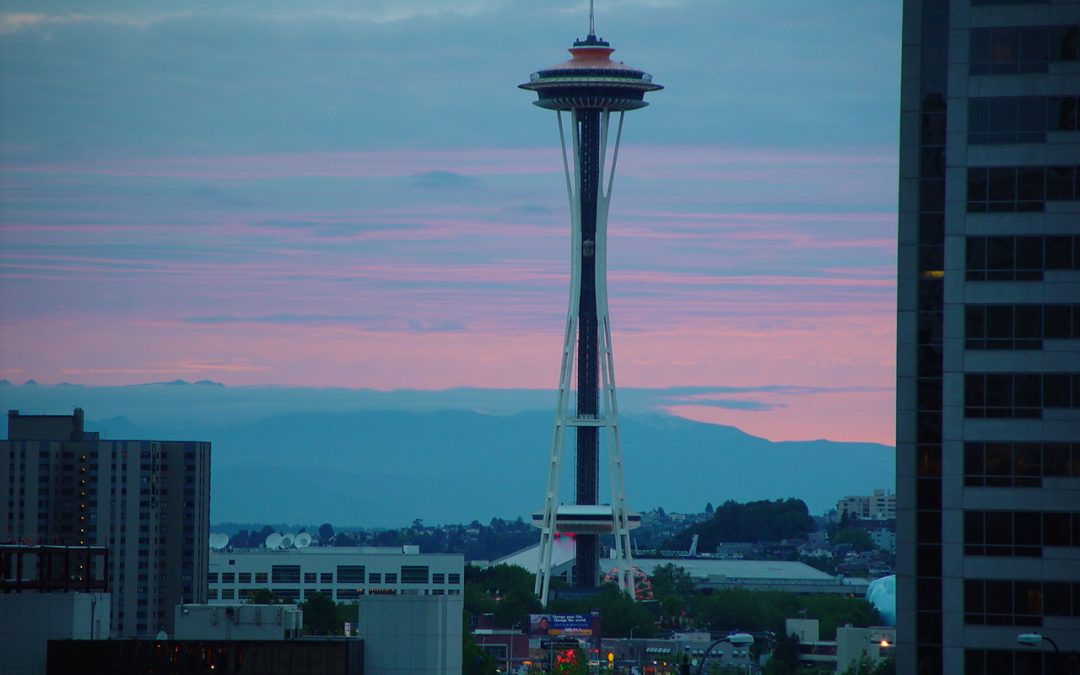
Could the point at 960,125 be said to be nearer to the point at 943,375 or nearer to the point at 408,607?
the point at 943,375

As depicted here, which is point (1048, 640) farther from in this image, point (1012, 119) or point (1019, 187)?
point (1012, 119)

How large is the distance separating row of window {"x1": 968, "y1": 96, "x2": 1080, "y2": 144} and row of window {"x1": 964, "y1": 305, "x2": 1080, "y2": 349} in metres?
5.85

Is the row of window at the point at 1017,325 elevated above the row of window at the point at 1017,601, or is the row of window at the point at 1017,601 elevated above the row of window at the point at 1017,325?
the row of window at the point at 1017,325

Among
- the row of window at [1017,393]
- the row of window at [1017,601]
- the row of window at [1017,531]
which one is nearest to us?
the row of window at [1017,601]

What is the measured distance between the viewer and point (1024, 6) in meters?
81.2

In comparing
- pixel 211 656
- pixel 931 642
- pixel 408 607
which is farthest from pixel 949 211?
pixel 211 656

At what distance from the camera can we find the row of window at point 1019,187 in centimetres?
8081

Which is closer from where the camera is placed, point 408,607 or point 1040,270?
point 1040,270

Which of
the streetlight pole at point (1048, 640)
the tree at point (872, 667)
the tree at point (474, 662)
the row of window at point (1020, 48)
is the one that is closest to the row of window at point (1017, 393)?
the streetlight pole at point (1048, 640)

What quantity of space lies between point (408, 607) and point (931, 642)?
20.4 meters

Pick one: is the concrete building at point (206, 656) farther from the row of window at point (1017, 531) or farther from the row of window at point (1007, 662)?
the row of window at point (1017, 531)

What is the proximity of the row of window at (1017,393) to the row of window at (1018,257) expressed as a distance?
343 centimetres

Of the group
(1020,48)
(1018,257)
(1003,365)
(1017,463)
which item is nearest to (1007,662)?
(1017,463)

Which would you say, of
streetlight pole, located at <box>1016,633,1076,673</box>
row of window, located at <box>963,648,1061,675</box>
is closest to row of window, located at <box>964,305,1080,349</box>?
row of window, located at <box>963,648,1061,675</box>
